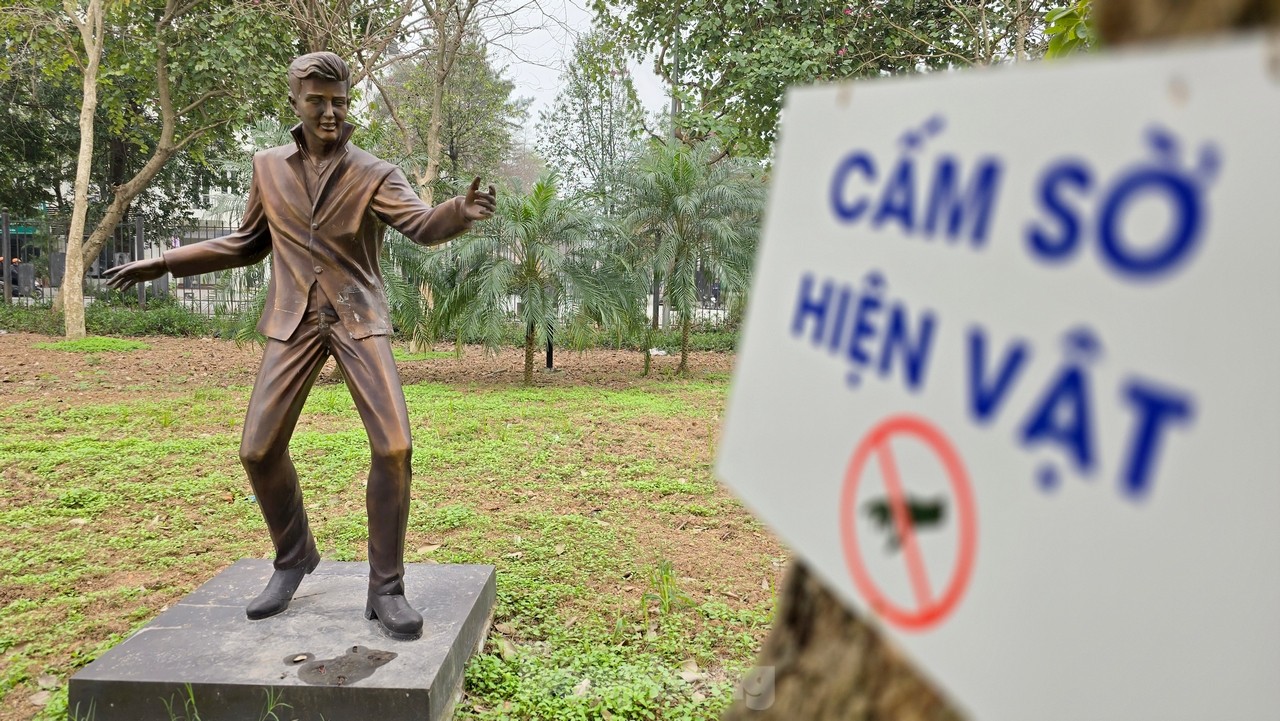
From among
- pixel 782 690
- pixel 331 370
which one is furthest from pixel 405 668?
pixel 331 370

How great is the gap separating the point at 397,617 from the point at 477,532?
177cm

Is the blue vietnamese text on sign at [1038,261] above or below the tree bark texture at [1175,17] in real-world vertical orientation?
below

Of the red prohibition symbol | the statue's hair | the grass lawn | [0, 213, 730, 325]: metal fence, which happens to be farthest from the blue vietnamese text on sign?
[0, 213, 730, 325]: metal fence

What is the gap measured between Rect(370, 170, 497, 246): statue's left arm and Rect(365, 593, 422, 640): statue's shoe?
4.37ft

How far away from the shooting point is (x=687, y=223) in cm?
1064

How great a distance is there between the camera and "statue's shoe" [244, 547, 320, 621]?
313 cm

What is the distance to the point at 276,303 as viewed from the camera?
315 cm

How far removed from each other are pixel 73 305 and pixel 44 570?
33.3 feet

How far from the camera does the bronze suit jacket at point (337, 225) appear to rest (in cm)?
311

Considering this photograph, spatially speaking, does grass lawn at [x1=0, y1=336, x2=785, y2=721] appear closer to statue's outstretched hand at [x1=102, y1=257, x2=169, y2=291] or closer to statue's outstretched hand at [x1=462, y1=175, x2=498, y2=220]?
statue's outstretched hand at [x1=102, y1=257, x2=169, y2=291]

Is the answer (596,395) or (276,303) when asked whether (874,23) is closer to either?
(596,395)

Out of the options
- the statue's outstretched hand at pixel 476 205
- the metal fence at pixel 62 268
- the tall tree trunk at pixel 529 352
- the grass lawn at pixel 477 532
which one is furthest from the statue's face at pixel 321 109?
the metal fence at pixel 62 268

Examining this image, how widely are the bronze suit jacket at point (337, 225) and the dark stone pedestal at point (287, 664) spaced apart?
1.09 meters

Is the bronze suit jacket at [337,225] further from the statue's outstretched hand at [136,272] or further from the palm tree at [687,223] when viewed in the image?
the palm tree at [687,223]
